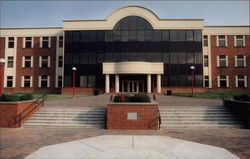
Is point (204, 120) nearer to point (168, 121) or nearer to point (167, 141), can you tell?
point (168, 121)

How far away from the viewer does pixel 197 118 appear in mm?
11969

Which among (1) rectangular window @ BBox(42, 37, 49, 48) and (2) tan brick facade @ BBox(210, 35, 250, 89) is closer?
(2) tan brick facade @ BBox(210, 35, 250, 89)

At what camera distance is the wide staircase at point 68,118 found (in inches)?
449

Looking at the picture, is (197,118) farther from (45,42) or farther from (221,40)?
(45,42)

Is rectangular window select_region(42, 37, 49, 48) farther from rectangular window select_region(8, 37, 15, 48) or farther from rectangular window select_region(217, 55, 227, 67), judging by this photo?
rectangular window select_region(217, 55, 227, 67)

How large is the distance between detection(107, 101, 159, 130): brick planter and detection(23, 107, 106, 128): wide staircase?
119cm

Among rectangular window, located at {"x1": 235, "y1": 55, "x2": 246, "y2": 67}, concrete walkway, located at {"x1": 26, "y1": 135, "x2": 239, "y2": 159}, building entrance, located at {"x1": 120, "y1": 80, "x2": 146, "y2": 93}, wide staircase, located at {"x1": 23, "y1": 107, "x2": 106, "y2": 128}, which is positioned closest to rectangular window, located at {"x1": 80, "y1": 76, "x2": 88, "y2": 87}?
building entrance, located at {"x1": 120, "y1": 80, "x2": 146, "y2": 93}

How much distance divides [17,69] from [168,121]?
33610mm

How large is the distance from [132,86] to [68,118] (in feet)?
63.1

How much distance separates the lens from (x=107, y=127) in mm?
10719

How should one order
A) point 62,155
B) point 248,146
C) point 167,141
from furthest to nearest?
1. point 167,141
2. point 248,146
3. point 62,155

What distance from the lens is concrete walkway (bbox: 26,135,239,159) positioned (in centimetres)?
604

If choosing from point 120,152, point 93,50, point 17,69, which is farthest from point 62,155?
point 17,69

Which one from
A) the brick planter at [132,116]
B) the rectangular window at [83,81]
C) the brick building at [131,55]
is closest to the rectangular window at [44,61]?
the brick building at [131,55]
